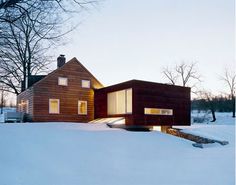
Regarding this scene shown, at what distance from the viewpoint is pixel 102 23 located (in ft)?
49.0

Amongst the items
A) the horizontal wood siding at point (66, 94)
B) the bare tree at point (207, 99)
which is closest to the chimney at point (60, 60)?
the horizontal wood siding at point (66, 94)

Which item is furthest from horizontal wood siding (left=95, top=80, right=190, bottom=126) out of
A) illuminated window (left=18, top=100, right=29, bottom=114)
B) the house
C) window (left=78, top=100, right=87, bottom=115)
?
illuminated window (left=18, top=100, right=29, bottom=114)

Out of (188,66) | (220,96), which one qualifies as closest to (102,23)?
(188,66)

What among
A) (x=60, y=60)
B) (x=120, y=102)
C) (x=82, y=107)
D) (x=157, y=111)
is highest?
(x=60, y=60)

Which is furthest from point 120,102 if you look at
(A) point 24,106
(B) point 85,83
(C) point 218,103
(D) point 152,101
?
(C) point 218,103

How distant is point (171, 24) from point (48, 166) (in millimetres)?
12242

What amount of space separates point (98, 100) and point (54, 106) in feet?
12.1

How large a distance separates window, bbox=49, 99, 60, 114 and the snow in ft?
13.9

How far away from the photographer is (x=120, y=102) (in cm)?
2136

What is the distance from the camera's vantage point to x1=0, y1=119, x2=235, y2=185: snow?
948 cm

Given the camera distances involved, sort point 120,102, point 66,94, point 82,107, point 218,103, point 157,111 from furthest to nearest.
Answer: point 218,103 → point 82,107 → point 66,94 → point 120,102 → point 157,111

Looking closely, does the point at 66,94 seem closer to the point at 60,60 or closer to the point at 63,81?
the point at 63,81

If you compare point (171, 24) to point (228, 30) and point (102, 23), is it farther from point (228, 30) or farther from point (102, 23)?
point (102, 23)

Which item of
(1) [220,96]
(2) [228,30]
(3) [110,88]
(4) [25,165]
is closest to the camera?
(4) [25,165]
